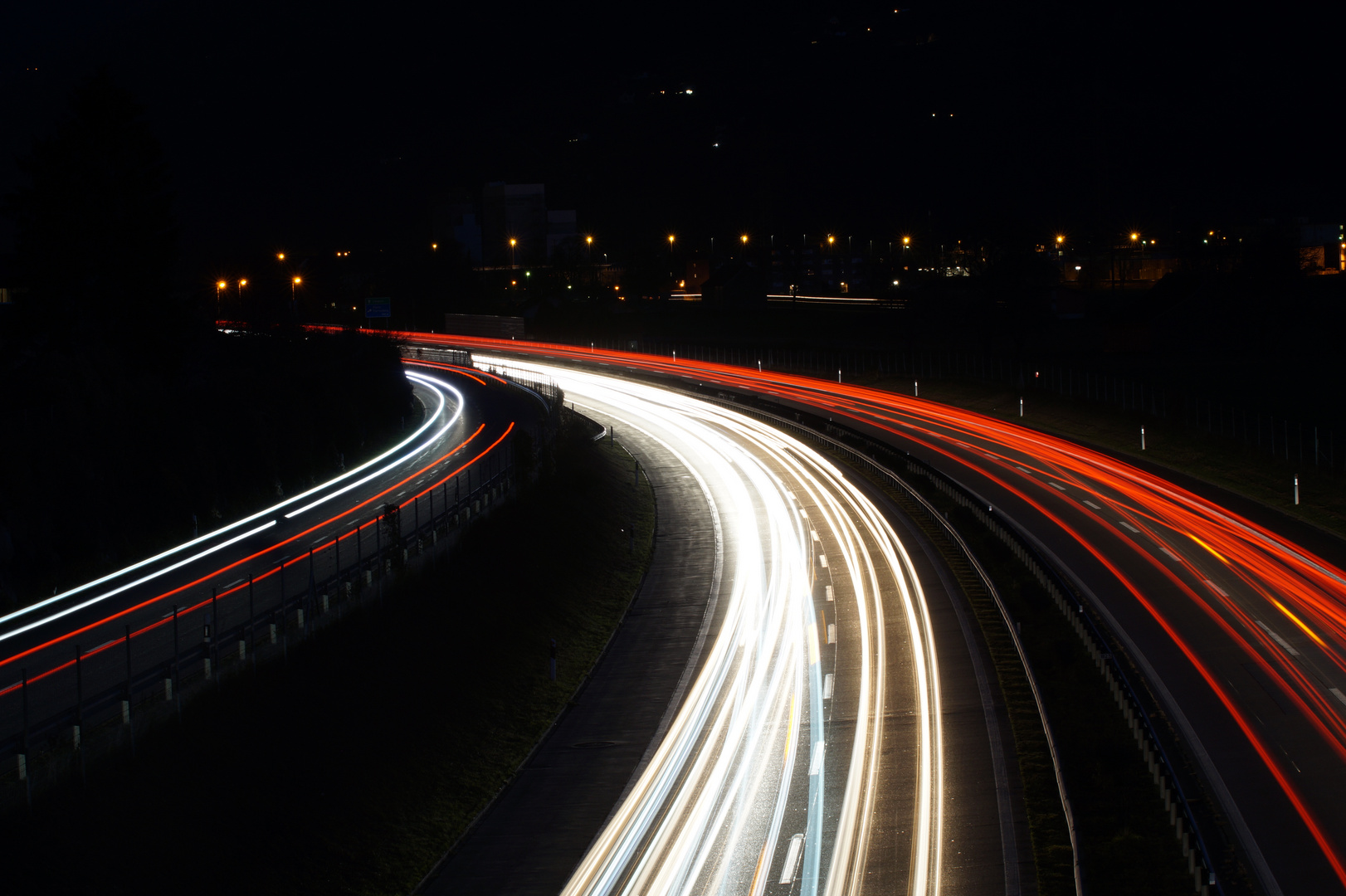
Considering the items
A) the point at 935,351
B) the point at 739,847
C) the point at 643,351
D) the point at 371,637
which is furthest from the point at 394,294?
the point at 739,847

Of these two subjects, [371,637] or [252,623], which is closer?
[252,623]

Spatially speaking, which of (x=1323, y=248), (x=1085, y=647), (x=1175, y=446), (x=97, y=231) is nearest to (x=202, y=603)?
(x=1085, y=647)

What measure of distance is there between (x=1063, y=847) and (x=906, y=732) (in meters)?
5.03

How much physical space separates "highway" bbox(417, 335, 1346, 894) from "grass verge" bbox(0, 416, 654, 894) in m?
13.0

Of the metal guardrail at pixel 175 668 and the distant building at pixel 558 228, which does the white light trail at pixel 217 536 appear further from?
the distant building at pixel 558 228

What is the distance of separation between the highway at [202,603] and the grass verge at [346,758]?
81 centimetres

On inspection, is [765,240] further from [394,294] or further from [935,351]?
[935,351]

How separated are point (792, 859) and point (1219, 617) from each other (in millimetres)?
15224

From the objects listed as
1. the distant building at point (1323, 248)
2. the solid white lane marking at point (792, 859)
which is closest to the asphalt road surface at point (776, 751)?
the solid white lane marking at point (792, 859)

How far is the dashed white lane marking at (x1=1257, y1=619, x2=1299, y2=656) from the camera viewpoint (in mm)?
23453

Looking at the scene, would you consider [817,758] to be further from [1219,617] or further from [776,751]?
[1219,617]

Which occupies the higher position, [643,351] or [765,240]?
[765,240]

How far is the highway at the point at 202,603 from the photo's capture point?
17516 mm

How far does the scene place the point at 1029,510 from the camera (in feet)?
127
